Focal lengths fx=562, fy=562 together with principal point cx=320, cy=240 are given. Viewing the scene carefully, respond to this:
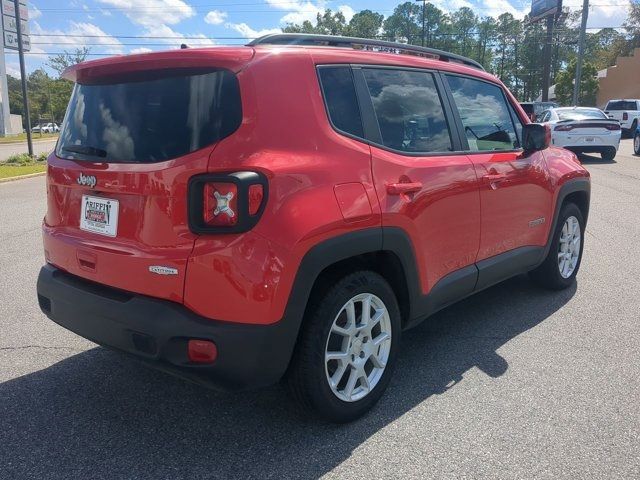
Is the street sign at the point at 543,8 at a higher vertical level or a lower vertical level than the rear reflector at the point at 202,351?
higher

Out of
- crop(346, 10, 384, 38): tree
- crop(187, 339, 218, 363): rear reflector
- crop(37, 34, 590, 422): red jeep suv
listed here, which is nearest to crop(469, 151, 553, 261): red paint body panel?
crop(37, 34, 590, 422): red jeep suv

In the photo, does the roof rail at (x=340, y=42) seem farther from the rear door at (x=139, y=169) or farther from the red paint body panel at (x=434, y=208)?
the red paint body panel at (x=434, y=208)

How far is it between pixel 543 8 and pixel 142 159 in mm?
59527

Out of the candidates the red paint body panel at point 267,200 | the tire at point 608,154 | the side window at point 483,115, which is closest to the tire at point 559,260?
the side window at point 483,115

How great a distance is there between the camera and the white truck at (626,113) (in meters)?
28.8

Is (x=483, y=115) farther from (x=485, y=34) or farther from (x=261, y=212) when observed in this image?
(x=485, y=34)

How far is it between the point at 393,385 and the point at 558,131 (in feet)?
47.8

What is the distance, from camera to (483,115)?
406cm

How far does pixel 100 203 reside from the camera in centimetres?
280

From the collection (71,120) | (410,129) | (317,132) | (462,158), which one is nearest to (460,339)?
(462,158)

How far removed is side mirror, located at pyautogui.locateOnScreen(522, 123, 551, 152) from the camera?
4285mm

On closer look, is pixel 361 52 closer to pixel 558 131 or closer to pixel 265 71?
pixel 265 71

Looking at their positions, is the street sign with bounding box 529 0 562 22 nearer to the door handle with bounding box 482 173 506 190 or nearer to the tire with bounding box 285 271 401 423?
the door handle with bounding box 482 173 506 190

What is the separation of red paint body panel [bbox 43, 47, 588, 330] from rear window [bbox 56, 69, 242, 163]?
0.05m
